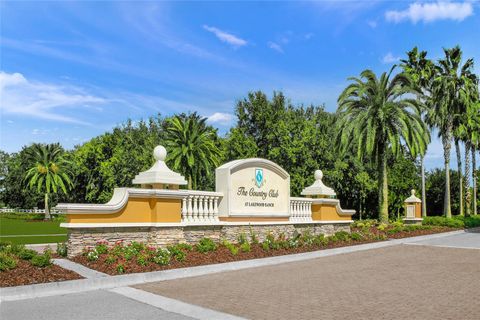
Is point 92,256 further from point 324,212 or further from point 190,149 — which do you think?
point 190,149

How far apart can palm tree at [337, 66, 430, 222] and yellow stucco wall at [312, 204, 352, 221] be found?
22.2 feet

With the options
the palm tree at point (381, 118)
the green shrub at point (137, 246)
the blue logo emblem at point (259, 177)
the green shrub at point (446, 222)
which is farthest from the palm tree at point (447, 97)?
the green shrub at point (137, 246)

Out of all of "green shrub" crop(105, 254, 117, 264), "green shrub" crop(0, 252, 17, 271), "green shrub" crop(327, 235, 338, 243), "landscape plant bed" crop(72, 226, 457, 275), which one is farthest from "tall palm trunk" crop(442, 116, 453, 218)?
"green shrub" crop(0, 252, 17, 271)

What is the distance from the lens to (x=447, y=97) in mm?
40219

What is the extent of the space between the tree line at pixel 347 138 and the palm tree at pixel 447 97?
0.09 m

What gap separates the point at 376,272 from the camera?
490 inches

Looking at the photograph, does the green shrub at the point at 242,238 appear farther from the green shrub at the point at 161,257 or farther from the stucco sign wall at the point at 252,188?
the green shrub at the point at 161,257

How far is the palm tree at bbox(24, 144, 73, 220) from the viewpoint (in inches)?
2638

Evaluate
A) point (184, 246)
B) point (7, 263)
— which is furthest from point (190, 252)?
point (7, 263)

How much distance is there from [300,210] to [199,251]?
7130 mm

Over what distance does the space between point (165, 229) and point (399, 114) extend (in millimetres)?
18084

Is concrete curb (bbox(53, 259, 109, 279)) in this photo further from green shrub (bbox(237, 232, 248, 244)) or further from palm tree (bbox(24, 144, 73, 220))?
palm tree (bbox(24, 144, 73, 220))

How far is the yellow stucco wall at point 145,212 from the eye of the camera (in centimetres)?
1297

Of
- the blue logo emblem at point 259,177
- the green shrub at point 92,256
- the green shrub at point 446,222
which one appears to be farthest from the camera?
the green shrub at point 446,222
